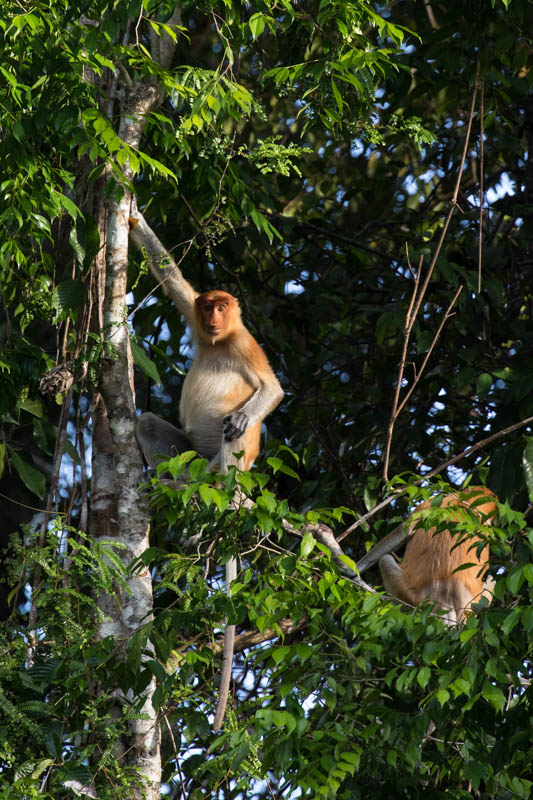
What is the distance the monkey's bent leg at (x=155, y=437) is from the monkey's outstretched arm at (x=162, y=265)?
60cm

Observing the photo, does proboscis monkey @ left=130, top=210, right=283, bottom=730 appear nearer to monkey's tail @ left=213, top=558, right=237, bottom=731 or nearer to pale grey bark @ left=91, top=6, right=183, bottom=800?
pale grey bark @ left=91, top=6, right=183, bottom=800

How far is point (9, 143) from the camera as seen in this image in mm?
3436

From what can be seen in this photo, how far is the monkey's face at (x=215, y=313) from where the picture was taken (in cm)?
494

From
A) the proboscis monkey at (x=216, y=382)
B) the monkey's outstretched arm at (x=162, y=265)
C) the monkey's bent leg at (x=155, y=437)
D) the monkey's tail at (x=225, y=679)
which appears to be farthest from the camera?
the proboscis monkey at (x=216, y=382)

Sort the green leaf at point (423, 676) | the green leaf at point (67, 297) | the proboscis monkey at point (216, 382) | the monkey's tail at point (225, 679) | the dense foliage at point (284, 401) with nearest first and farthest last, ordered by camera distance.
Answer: the green leaf at point (423, 676)
the dense foliage at point (284, 401)
the monkey's tail at point (225, 679)
the green leaf at point (67, 297)
the proboscis monkey at point (216, 382)

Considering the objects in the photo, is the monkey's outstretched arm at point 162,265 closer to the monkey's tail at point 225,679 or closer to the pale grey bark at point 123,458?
the pale grey bark at point 123,458

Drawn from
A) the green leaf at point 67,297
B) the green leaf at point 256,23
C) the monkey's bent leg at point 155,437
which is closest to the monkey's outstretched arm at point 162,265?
the green leaf at point 67,297

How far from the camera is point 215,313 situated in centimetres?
494

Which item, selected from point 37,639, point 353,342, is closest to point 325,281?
point 353,342

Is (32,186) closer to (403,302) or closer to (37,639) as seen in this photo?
(37,639)

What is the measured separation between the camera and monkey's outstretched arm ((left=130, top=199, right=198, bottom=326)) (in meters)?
4.10

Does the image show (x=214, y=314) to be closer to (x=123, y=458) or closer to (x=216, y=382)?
(x=216, y=382)

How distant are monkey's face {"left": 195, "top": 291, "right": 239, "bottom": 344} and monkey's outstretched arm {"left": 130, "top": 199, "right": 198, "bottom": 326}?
0.07 metres

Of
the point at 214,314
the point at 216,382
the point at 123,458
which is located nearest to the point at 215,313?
the point at 214,314
